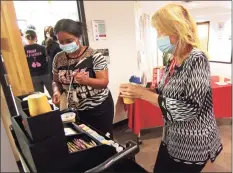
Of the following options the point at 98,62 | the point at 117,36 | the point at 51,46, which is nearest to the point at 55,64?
the point at 51,46

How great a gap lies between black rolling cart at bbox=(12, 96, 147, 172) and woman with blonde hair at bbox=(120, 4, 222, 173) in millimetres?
213

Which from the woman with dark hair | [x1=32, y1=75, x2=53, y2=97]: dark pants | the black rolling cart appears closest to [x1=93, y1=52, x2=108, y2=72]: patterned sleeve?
the woman with dark hair

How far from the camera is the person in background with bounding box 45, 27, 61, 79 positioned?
2.23 ft

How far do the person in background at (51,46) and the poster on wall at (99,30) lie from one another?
0.19 meters

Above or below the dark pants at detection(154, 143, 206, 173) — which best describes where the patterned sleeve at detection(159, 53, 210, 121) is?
above

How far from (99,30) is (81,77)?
9.8 inches

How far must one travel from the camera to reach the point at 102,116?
3.21 feet

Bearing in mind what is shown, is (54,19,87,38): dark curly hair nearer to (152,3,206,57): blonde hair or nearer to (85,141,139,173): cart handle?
(152,3,206,57): blonde hair

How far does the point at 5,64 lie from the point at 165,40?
0.51 meters

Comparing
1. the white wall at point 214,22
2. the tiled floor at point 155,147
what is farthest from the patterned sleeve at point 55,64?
the white wall at point 214,22

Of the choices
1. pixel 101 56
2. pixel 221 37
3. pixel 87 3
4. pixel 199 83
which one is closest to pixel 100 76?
pixel 101 56

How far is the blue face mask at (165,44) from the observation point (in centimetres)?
65

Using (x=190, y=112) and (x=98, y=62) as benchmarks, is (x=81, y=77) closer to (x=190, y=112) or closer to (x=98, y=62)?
(x=98, y=62)

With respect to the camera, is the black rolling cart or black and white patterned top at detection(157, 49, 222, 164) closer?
the black rolling cart
